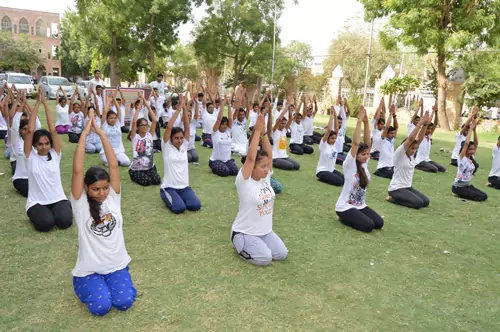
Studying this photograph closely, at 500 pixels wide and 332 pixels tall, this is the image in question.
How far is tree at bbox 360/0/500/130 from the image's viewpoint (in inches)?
654

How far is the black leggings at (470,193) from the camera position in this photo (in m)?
7.48

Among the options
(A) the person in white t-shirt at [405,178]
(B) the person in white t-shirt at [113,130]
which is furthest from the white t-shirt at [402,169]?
(B) the person in white t-shirt at [113,130]

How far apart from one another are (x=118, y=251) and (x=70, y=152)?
6.73m

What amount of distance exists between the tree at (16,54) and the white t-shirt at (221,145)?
4087 cm

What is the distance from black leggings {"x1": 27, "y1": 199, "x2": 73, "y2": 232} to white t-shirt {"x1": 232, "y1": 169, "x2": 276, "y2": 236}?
2111mm

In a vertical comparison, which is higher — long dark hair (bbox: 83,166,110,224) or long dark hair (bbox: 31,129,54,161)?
long dark hair (bbox: 31,129,54,161)

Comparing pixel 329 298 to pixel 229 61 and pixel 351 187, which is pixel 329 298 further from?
pixel 229 61

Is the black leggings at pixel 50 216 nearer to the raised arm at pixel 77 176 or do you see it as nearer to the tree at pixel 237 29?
the raised arm at pixel 77 176

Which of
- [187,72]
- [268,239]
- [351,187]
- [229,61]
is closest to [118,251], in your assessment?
[268,239]

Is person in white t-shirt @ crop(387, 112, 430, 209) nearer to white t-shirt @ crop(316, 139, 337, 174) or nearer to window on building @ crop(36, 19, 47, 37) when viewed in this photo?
white t-shirt @ crop(316, 139, 337, 174)

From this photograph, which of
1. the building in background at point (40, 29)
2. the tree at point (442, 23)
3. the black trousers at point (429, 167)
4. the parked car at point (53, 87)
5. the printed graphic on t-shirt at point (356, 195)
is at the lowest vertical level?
the black trousers at point (429, 167)

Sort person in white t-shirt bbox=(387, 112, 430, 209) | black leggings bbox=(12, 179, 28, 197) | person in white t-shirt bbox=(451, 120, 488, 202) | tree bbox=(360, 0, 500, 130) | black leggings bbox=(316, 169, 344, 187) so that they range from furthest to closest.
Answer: tree bbox=(360, 0, 500, 130) < black leggings bbox=(316, 169, 344, 187) < person in white t-shirt bbox=(451, 120, 488, 202) < person in white t-shirt bbox=(387, 112, 430, 209) < black leggings bbox=(12, 179, 28, 197)

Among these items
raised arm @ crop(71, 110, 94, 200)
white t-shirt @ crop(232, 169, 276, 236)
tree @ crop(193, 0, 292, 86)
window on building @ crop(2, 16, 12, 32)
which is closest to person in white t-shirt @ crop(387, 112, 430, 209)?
white t-shirt @ crop(232, 169, 276, 236)

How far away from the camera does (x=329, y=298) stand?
375cm
